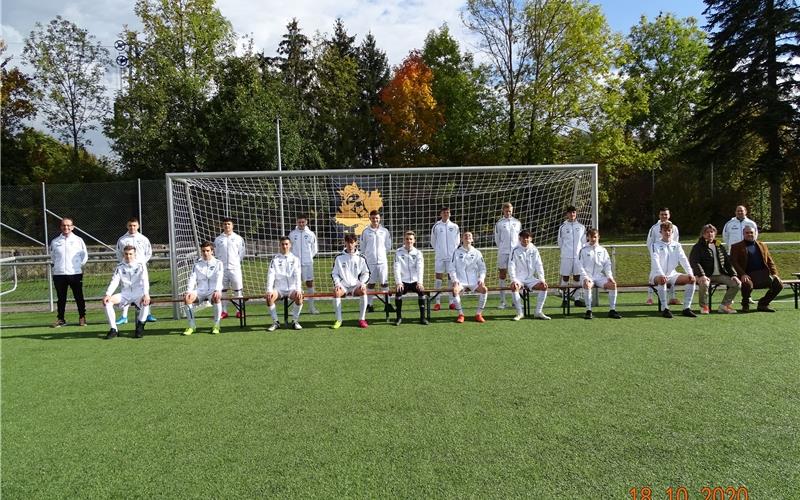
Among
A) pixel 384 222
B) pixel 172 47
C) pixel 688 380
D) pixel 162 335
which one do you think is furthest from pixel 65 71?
pixel 688 380

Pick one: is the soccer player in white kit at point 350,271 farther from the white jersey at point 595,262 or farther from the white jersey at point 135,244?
the white jersey at point 595,262

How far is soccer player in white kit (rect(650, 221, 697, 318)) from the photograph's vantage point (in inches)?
305

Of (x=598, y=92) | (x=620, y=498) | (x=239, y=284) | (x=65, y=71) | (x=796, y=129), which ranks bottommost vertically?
(x=620, y=498)

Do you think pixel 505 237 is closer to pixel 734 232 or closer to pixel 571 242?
pixel 571 242

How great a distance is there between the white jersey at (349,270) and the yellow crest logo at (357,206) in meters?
2.46

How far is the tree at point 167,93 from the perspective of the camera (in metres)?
19.8

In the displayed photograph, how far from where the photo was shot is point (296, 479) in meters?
2.93

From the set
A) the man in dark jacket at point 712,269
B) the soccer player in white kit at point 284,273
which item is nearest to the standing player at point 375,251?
the soccer player in white kit at point 284,273

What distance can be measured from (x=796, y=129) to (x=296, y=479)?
27.5 m

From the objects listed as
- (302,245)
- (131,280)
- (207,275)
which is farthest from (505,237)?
(131,280)

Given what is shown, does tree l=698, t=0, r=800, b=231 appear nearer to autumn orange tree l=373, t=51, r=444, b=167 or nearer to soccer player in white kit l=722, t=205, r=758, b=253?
autumn orange tree l=373, t=51, r=444, b=167

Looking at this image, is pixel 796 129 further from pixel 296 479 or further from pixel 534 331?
pixel 296 479

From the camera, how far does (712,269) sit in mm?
8164

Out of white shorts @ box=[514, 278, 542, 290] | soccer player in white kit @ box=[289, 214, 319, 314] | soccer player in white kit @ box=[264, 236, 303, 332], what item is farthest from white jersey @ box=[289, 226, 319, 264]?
white shorts @ box=[514, 278, 542, 290]
